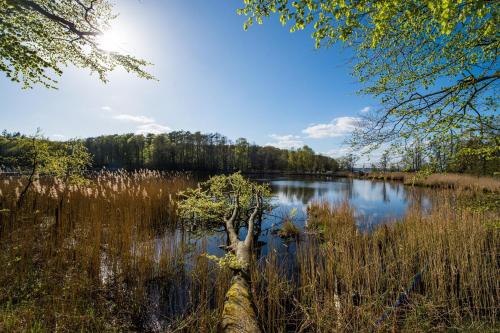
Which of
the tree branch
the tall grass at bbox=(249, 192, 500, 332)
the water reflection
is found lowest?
the water reflection

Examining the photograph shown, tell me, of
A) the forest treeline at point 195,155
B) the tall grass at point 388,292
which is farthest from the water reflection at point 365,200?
the forest treeline at point 195,155

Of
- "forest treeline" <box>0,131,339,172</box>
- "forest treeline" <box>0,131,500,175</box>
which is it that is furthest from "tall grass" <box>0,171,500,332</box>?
"forest treeline" <box>0,131,339,172</box>

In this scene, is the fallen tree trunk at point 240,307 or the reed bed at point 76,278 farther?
the reed bed at point 76,278

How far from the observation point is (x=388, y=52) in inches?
167

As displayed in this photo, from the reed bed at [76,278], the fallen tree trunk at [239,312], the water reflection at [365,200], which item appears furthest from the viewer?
the water reflection at [365,200]

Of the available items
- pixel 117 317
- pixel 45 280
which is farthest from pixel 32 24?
pixel 117 317

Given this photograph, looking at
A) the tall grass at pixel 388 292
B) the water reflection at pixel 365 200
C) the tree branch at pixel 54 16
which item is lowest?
the water reflection at pixel 365 200

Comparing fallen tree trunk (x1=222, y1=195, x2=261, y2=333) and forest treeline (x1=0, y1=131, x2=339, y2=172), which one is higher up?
forest treeline (x1=0, y1=131, x2=339, y2=172)

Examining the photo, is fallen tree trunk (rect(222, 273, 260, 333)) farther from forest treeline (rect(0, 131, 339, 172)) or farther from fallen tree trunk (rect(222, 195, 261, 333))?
forest treeline (rect(0, 131, 339, 172))

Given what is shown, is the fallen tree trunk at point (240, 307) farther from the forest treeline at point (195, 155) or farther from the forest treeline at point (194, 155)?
the forest treeline at point (194, 155)

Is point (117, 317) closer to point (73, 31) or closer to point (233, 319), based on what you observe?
point (233, 319)

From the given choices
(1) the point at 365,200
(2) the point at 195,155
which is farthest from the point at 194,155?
→ (1) the point at 365,200

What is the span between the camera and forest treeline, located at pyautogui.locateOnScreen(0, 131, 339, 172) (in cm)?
5972

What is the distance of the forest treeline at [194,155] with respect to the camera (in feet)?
196
